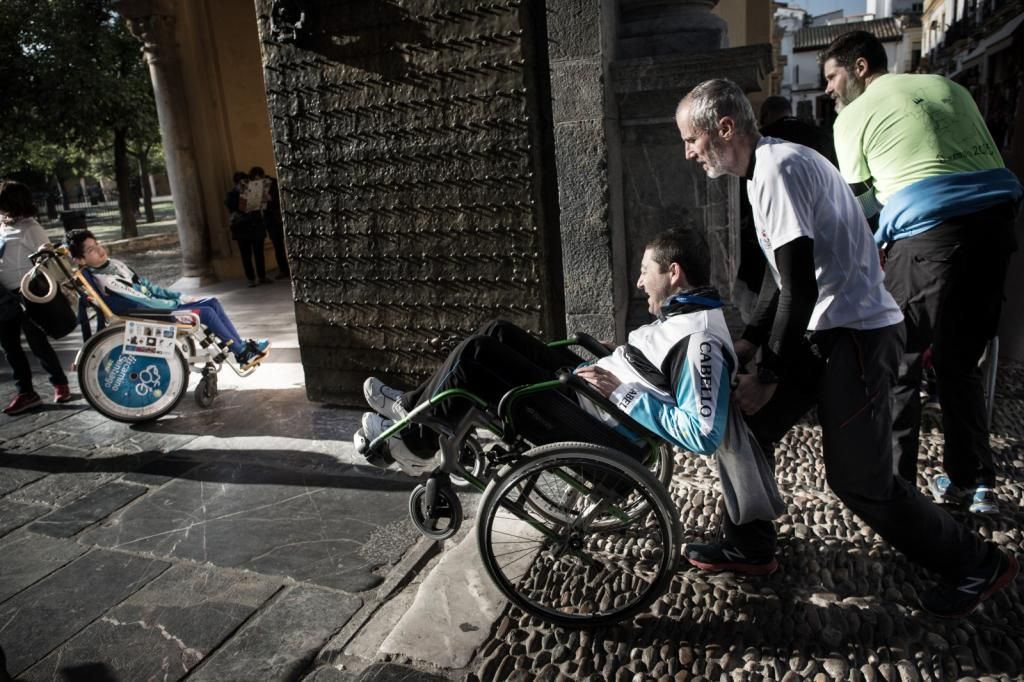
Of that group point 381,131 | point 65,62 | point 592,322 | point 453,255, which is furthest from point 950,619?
point 65,62

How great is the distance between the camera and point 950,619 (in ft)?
8.29

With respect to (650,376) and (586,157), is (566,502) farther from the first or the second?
(586,157)

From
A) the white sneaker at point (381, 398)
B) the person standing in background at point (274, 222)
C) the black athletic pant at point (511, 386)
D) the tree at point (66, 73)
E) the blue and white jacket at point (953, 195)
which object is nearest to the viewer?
the black athletic pant at point (511, 386)

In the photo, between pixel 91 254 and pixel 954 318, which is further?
pixel 91 254

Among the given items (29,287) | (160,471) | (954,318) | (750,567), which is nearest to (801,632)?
(750,567)

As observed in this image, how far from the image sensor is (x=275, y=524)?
11.9 feet

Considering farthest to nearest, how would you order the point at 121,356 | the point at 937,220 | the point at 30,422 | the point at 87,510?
the point at 30,422, the point at 121,356, the point at 87,510, the point at 937,220

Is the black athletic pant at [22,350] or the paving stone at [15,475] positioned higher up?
the black athletic pant at [22,350]

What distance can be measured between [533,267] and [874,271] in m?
2.28

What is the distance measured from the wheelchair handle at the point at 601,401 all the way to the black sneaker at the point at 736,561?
0.60 metres

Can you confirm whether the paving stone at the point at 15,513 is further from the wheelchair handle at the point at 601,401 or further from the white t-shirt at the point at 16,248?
the wheelchair handle at the point at 601,401

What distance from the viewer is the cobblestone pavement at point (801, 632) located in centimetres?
234

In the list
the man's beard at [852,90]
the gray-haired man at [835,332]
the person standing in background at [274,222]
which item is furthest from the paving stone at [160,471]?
the person standing in background at [274,222]

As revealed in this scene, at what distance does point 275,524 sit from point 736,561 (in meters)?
2.07
